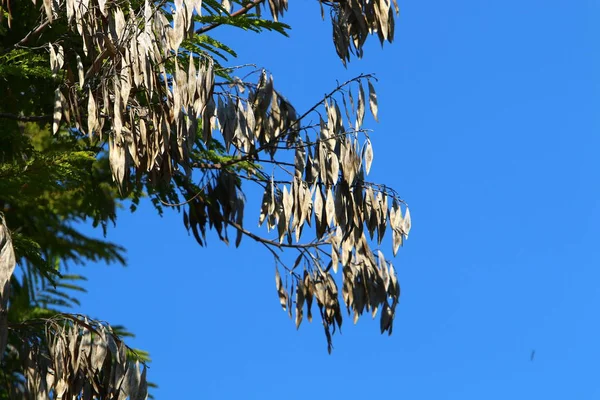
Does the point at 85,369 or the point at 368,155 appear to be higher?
the point at 368,155

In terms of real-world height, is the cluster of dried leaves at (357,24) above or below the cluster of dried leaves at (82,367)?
above

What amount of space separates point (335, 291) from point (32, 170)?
310 cm

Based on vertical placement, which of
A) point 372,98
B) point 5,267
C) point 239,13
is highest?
point 239,13

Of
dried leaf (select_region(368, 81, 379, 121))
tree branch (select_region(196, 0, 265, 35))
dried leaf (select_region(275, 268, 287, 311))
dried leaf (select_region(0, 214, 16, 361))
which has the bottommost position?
dried leaf (select_region(0, 214, 16, 361))

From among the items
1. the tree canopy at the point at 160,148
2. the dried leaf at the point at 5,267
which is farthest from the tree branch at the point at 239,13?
the dried leaf at the point at 5,267

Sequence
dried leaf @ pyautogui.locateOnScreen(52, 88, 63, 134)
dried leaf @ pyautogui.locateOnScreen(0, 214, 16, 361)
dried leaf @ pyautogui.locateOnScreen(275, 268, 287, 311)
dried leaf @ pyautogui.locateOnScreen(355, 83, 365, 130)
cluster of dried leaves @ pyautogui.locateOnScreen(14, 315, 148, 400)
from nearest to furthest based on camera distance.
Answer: dried leaf @ pyautogui.locateOnScreen(0, 214, 16, 361) < cluster of dried leaves @ pyautogui.locateOnScreen(14, 315, 148, 400) < dried leaf @ pyautogui.locateOnScreen(52, 88, 63, 134) < dried leaf @ pyautogui.locateOnScreen(355, 83, 365, 130) < dried leaf @ pyautogui.locateOnScreen(275, 268, 287, 311)

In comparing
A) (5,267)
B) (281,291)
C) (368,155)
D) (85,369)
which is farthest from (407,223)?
(5,267)

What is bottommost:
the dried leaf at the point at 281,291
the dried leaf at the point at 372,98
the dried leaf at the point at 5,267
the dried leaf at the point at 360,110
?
the dried leaf at the point at 5,267

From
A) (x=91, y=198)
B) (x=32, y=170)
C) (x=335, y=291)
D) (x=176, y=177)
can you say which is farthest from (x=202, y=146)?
(x=32, y=170)

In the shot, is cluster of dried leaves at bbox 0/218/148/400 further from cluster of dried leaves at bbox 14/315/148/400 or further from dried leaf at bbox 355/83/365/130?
dried leaf at bbox 355/83/365/130

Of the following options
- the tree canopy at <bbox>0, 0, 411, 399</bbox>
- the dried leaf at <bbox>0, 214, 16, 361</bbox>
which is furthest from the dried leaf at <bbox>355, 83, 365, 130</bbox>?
the dried leaf at <bbox>0, 214, 16, 361</bbox>

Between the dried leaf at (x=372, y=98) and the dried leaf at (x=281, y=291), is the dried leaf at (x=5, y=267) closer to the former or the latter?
the dried leaf at (x=372, y=98)

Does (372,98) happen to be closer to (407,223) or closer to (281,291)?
(407,223)

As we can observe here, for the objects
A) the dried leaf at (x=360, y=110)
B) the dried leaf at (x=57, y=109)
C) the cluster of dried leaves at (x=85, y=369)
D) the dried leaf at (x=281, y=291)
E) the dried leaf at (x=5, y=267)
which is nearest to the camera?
the dried leaf at (x=5, y=267)
